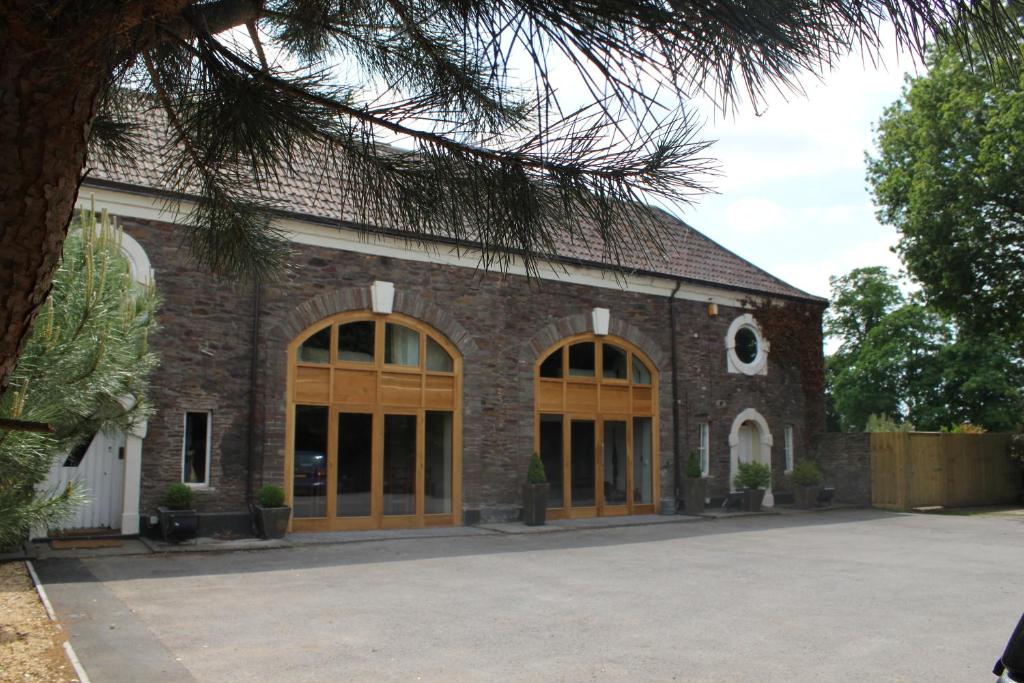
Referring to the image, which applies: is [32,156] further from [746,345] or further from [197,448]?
[746,345]

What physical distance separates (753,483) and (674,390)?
2750 millimetres

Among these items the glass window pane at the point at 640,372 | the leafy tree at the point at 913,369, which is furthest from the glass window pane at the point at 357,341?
the leafy tree at the point at 913,369

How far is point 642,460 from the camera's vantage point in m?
18.3

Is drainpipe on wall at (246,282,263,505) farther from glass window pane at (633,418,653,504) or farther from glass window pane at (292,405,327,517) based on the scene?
glass window pane at (633,418,653,504)

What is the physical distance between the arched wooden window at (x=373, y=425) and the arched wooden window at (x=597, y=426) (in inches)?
83.8

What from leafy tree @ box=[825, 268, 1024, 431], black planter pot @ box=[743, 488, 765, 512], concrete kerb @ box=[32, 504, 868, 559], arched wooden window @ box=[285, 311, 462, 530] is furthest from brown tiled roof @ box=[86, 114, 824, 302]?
leafy tree @ box=[825, 268, 1024, 431]

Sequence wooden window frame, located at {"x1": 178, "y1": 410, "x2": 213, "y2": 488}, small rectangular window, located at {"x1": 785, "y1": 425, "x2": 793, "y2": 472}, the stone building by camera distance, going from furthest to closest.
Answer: small rectangular window, located at {"x1": 785, "y1": 425, "x2": 793, "y2": 472}
the stone building
wooden window frame, located at {"x1": 178, "y1": 410, "x2": 213, "y2": 488}

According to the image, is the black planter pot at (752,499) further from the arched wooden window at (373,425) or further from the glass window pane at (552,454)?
the arched wooden window at (373,425)

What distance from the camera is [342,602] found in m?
8.50

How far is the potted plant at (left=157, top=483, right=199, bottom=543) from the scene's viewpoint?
1191cm

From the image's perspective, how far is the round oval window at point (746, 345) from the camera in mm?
20125

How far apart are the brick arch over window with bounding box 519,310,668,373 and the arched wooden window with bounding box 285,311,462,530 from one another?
67.6 inches

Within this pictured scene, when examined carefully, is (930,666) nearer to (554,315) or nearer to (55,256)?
(55,256)

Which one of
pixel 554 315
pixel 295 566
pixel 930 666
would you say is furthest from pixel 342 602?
pixel 554 315
